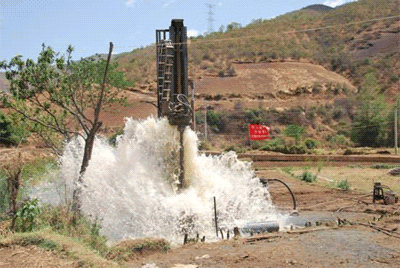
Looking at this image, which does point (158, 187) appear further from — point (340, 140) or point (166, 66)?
point (340, 140)

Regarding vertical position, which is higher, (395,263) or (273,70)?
(273,70)

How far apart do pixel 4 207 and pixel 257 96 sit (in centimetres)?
4771

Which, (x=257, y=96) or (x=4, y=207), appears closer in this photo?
(x=4, y=207)

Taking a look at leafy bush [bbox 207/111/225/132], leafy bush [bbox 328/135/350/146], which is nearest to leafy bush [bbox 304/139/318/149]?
leafy bush [bbox 328/135/350/146]

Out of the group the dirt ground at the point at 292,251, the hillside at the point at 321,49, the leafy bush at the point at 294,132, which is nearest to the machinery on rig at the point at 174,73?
the dirt ground at the point at 292,251

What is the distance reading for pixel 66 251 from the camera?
9.11 metres

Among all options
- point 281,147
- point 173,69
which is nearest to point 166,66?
point 173,69

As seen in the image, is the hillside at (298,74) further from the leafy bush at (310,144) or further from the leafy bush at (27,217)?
the leafy bush at (27,217)

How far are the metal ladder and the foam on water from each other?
2.66 ft

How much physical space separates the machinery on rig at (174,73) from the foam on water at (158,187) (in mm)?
404

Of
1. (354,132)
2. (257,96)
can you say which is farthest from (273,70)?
(354,132)

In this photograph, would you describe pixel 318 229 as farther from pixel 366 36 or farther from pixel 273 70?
pixel 366 36

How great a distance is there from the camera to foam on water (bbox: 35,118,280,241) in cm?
1280

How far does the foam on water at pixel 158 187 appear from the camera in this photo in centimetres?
1280
